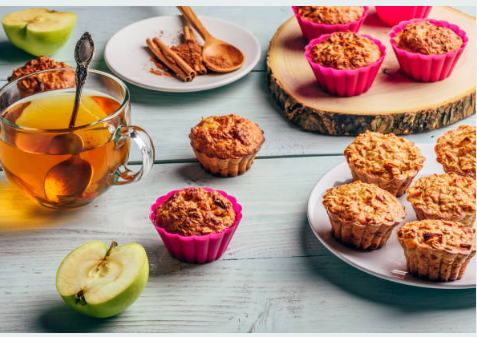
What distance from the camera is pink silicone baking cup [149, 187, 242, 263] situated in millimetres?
1584

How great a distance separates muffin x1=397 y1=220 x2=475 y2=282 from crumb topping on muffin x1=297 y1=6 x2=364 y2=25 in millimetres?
1219

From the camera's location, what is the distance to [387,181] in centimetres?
183

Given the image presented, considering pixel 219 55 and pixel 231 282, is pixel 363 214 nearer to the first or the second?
pixel 231 282

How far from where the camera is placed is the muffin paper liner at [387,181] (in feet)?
6.01

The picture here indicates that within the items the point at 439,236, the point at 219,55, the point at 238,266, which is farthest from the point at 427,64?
the point at 238,266

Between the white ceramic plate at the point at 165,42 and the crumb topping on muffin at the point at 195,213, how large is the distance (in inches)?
30.1

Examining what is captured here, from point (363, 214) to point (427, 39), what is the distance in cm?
101

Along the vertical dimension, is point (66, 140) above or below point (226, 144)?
above

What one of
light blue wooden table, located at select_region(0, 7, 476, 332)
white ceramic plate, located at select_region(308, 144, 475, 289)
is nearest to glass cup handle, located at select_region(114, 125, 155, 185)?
light blue wooden table, located at select_region(0, 7, 476, 332)

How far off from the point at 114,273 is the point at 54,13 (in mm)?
1580

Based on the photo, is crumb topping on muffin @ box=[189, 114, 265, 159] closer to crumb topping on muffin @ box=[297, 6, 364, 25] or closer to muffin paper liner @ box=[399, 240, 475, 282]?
muffin paper liner @ box=[399, 240, 475, 282]

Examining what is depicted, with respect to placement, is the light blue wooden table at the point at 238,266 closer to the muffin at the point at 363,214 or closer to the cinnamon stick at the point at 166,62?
the muffin at the point at 363,214

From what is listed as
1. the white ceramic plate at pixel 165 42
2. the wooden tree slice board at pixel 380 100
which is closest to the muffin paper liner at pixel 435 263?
the wooden tree slice board at pixel 380 100
